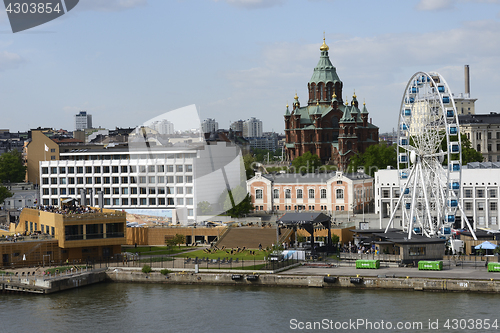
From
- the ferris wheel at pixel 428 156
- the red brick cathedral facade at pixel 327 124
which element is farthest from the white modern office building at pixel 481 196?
the red brick cathedral facade at pixel 327 124

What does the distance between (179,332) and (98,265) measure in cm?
1980

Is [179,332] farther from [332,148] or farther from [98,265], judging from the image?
[332,148]

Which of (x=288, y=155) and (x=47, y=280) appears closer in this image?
(x=47, y=280)

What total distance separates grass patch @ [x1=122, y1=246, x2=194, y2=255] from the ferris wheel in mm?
21954

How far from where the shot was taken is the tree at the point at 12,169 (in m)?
156

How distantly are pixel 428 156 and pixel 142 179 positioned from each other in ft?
136

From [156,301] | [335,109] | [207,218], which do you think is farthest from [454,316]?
[335,109]

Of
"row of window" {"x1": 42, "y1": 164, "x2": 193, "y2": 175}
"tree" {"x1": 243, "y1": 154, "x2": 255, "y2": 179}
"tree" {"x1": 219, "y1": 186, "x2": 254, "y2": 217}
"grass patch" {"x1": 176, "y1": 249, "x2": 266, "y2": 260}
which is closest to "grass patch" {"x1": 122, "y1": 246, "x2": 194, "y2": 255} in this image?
"grass patch" {"x1": 176, "y1": 249, "x2": 266, "y2": 260}

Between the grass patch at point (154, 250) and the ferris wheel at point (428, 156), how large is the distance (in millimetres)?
21954

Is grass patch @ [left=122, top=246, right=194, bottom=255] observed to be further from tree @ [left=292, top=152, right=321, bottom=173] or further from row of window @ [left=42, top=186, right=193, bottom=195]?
tree @ [left=292, top=152, right=321, bottom=173]

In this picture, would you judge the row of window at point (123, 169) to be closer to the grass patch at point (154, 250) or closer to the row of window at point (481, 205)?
the grass patch at point (154, 250)

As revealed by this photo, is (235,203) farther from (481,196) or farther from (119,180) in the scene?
(481,196)

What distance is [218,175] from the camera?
10581 centimetres

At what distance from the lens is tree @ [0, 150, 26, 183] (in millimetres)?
156375
